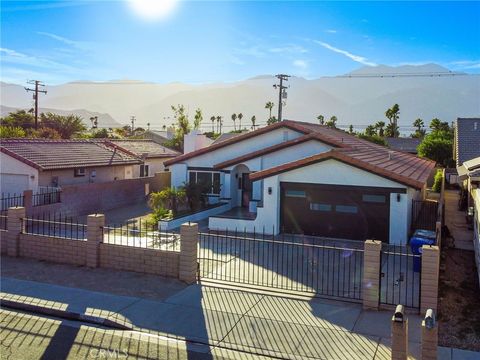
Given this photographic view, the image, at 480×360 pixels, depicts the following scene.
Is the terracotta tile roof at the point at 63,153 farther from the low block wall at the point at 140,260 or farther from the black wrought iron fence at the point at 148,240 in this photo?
the low block wall at the point at 140,260

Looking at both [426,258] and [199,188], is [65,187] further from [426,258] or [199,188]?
[426,258]

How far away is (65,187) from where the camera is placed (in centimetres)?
2191

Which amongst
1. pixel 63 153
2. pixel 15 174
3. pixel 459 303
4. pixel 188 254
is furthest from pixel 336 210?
pixel 63 153

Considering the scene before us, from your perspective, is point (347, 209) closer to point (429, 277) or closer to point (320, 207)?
point (320, 207)

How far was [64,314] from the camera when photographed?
9.77 meters

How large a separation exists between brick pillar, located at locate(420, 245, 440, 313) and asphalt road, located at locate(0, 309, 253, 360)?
404cm

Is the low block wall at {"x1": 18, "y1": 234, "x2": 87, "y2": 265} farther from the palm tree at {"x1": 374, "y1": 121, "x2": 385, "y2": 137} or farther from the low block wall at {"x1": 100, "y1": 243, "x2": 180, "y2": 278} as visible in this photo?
the palm tree at {"x1": 374, "y1": 121, "x2": 385, "y2": 137}

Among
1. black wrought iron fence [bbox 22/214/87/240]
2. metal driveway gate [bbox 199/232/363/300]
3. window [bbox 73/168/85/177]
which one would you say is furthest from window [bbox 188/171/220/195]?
metal driveway gate [bbox 199/232/363/300]

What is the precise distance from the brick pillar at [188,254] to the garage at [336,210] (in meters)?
7.58

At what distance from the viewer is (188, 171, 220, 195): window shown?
25.0 metres

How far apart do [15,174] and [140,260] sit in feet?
42.7

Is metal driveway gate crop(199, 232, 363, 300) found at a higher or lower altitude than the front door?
lower

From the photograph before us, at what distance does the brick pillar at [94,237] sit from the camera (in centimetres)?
1297

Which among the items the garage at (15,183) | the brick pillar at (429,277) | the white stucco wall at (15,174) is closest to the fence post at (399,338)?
the brick pillar at (429,277)
